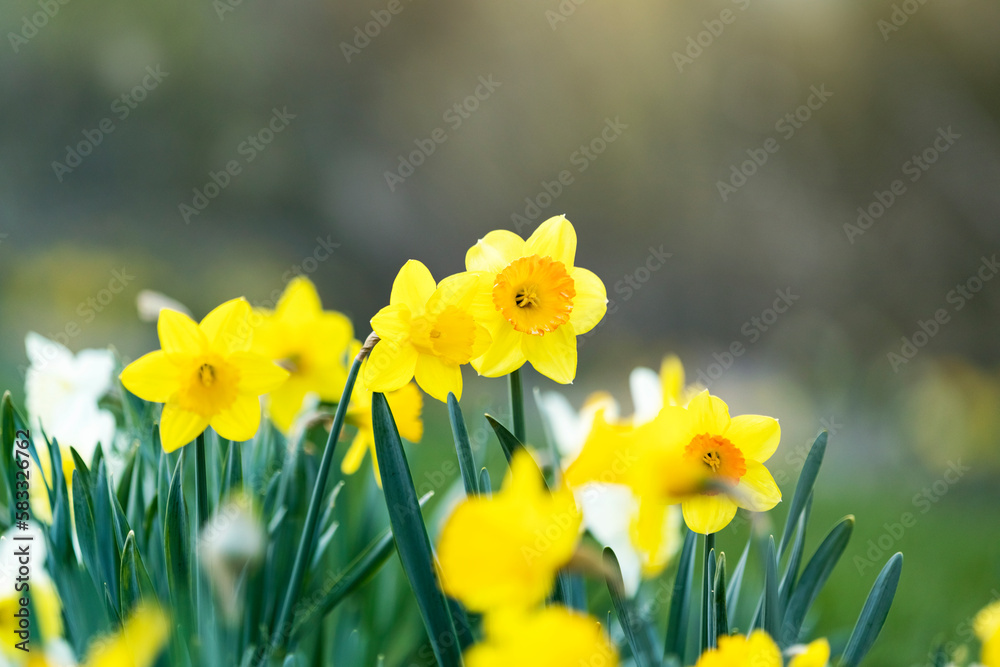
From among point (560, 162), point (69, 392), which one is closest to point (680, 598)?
point (69, 392)

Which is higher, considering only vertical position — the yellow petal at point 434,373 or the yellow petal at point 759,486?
the yellow petal at point 434,373

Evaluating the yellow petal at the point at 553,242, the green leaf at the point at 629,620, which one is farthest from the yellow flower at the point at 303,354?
the green leaf at the point at 629,620

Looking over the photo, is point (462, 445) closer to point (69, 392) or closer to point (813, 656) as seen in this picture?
point (813, 656)

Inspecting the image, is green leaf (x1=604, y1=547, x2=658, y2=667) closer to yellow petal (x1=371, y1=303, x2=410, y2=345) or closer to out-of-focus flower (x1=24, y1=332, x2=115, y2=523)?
yellow petal (x1=371, y1=303, x2=410, y2=345)

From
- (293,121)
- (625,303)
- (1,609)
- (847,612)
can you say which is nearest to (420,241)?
(293,121)

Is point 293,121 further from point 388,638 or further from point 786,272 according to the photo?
point 388,638

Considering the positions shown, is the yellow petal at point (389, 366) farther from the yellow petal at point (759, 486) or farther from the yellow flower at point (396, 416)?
the yellow petal at point (759, 486)

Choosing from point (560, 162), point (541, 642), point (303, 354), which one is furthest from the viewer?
point (560, 162)
